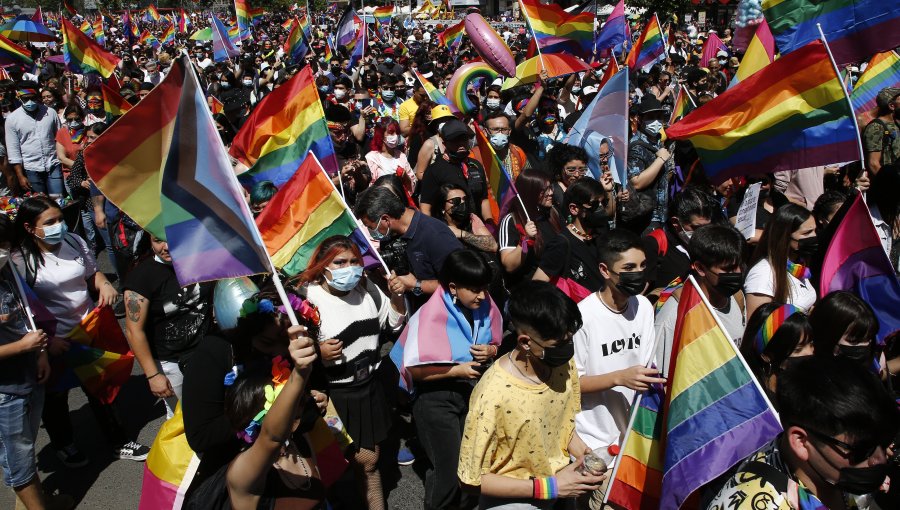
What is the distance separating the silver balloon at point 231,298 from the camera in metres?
2.97

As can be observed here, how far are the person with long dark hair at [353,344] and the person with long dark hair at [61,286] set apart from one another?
1.71m

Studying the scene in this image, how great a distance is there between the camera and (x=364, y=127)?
861cm

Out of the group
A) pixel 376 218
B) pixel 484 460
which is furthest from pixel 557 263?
pixel 484 460

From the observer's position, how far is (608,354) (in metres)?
3.27

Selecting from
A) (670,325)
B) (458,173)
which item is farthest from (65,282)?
(670,325)

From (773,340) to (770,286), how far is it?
768mm

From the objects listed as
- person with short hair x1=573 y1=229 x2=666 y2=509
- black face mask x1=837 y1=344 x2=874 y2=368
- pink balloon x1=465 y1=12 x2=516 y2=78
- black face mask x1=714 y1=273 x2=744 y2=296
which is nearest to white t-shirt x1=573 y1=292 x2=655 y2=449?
person with short hair x1=573 y1=229 x2=666 y2=509

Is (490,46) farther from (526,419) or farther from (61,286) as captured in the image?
(526,419)

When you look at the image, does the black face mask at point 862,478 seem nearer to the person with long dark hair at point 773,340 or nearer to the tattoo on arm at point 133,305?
the person with long dark hair at point 773,340

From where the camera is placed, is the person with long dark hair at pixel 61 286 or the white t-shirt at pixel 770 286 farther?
the person with long dark hair at pixel 61 286

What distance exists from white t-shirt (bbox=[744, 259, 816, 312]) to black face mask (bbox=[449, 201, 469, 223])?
1841 millimetres

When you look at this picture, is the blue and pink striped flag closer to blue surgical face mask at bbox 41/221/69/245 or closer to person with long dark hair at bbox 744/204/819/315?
person with long dark hair at bbox 744/204/819/315

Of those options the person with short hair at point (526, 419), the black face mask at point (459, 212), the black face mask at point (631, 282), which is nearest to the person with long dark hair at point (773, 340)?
the black face mask at point (631, 282)

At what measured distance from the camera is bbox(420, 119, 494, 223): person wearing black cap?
5562 mm
